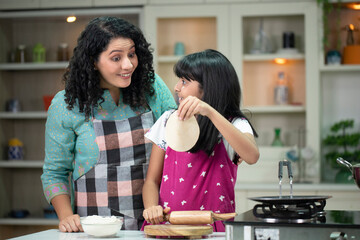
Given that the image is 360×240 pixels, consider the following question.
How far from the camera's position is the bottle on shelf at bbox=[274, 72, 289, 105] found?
12.3 ft

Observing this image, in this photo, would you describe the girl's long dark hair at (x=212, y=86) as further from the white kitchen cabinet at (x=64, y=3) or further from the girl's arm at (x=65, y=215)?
the white kitchen cabinet at (x=64, y=3)

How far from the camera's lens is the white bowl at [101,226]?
1.46m

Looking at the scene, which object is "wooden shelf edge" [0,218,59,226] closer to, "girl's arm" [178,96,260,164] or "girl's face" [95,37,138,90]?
"girl's face" [95,37,138,90]

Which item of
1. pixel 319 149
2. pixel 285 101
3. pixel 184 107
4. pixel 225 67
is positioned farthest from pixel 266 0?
pixel 184 107

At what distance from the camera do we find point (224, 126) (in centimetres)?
148

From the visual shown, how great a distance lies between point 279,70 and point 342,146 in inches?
26.9

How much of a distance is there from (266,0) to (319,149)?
3.45 feet

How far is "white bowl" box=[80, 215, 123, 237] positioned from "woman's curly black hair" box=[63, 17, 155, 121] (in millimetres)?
469

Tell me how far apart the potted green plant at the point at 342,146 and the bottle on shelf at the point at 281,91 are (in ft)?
1.23

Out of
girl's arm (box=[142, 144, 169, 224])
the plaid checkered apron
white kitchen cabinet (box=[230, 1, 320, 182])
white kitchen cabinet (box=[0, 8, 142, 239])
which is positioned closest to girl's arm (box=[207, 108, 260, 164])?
girl's arm (box=[142, 144, 169, 224])

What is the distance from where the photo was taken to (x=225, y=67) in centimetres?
174

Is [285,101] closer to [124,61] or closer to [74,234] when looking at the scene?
[124,61]

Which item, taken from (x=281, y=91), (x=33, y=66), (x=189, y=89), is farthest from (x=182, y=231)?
(x=33, y=66)

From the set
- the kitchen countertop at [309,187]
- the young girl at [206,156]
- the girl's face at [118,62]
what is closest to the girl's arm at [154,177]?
the young girl at [206,156]
